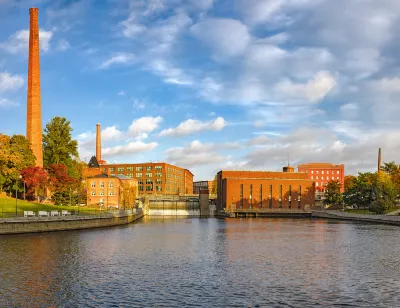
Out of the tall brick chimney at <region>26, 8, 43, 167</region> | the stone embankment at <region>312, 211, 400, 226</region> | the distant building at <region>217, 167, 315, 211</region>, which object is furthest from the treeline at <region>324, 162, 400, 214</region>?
the tall brick chimney at <region>26, 8, 43, 167</region>

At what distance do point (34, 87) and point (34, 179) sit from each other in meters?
21.9

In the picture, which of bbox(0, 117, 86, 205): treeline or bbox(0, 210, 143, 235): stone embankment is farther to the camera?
bbox(0, 117, 86, 205): treeline

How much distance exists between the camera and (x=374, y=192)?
134375 millimetres

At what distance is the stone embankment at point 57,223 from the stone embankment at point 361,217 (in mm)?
62188

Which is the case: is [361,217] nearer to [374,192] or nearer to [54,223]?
[374,192]

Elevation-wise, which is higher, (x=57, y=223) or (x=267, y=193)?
(x=267, y=193)

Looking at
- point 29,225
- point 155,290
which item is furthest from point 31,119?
point 155,290

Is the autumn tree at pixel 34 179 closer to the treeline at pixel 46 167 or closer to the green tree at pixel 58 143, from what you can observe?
the treeline at pixel 46 167

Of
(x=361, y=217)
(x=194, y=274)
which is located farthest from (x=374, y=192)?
(x=194, y=274)

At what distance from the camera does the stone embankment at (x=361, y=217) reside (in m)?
106

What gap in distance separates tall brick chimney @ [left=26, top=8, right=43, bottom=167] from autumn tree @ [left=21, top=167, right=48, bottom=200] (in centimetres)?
633

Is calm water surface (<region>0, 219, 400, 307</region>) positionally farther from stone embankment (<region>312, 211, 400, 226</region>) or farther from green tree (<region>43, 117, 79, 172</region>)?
green tree (<region>43, 117, 79, 172</region>)

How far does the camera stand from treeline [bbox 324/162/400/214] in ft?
419

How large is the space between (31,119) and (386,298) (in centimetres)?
9534
